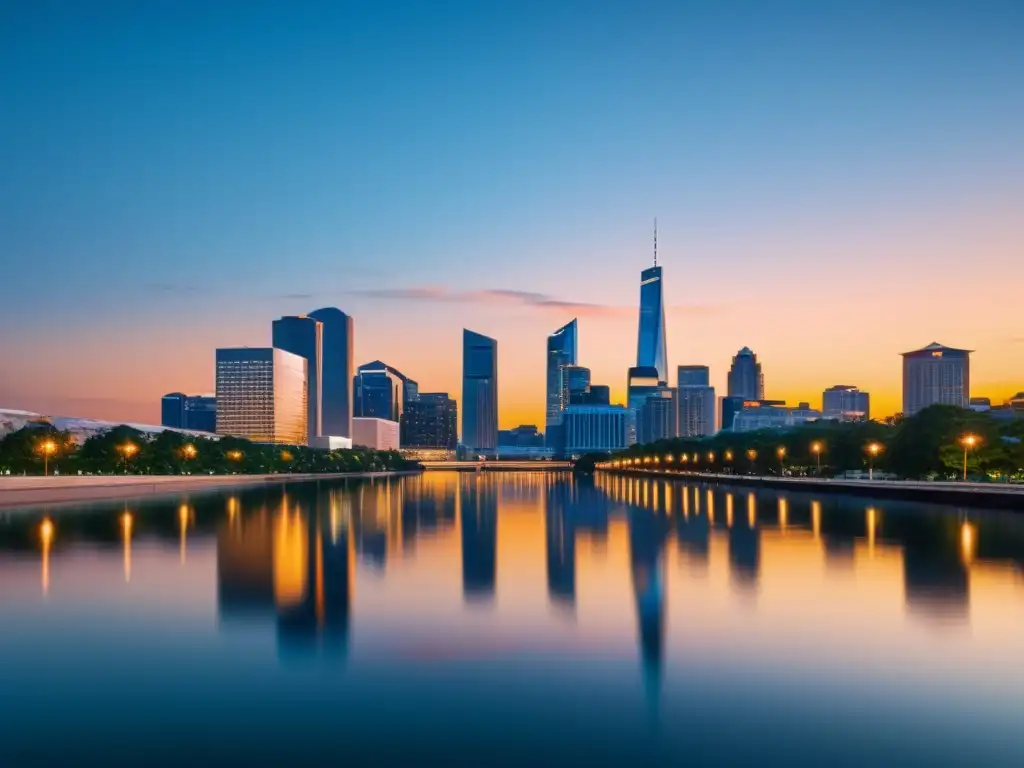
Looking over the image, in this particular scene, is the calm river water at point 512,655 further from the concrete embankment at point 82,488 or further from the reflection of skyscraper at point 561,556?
the concrete embankment at point 82,488

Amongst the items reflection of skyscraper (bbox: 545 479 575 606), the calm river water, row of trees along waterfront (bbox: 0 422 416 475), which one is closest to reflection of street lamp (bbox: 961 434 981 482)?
reflection of skyscraper (bbox: 545 479 575 606)

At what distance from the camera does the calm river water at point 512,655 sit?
11945 millimetres

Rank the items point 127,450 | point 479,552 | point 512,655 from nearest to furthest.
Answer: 1. point 512,655
2. point 479,552
3. point 127,450

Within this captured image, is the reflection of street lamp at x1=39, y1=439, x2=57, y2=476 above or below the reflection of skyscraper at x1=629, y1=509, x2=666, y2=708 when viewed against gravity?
above

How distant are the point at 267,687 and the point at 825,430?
121 m

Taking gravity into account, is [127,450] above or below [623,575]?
above

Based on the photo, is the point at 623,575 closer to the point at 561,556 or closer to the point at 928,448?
the point at 561,556

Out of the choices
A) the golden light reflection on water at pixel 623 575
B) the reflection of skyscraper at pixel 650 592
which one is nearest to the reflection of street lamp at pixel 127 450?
the golden light reflection on water at pixel 623 575

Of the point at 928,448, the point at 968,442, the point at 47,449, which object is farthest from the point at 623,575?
the point at 47,449

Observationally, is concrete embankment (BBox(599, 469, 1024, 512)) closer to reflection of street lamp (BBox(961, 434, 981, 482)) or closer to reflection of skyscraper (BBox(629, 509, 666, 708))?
reflection of street lamp (BBox(961, 434, 981, 482))

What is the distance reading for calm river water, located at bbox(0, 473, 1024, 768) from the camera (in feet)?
39.2

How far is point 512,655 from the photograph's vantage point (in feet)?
55.1

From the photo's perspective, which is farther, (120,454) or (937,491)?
(120,454)

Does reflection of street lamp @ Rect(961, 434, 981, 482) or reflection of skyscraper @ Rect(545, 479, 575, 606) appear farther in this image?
reflection of street lamp @ Rect(961, 434, 981, 482)
